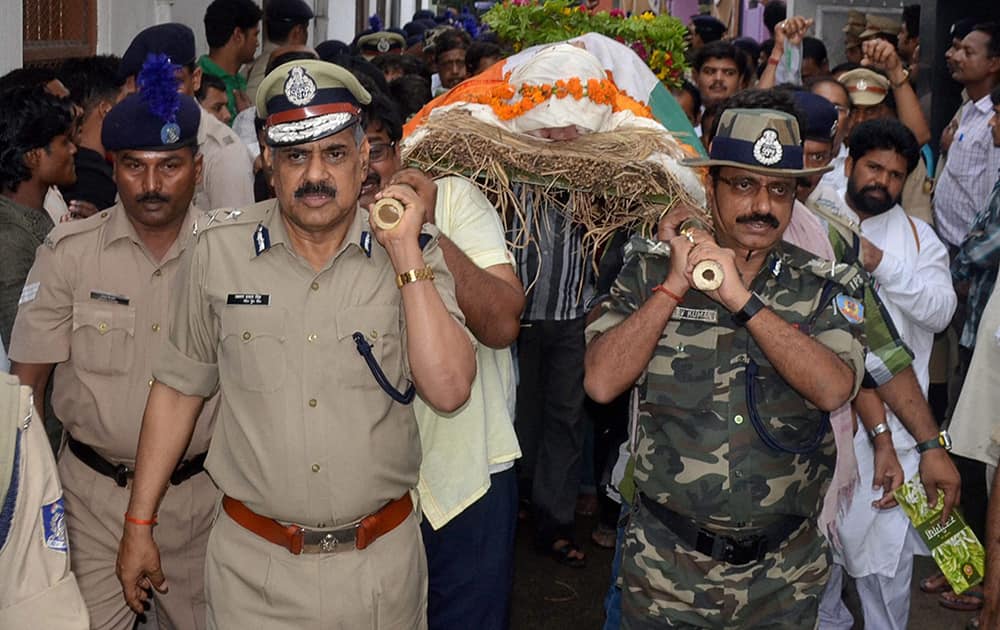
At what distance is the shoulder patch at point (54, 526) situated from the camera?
2545 millimetres

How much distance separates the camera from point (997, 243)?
5934 mm

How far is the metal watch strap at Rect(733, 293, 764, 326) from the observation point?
3.59 meters

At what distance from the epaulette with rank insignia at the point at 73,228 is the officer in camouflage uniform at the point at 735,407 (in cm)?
184

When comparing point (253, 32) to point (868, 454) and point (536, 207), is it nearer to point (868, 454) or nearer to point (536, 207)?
point (536, 207)

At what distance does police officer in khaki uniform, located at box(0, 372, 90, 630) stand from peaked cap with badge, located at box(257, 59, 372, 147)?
121 cm

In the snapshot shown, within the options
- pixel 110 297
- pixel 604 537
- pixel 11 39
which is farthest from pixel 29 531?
pixel 11 39

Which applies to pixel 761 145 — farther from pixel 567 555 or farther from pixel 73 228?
pixel 567 555

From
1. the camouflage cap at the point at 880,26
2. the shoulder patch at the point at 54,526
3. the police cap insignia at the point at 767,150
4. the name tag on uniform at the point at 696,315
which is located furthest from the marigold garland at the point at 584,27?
the camouflage cap at the point at 880,26

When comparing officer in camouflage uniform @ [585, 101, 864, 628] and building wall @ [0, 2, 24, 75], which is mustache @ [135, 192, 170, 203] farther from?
building wall @ [0, 2, 24, 75]

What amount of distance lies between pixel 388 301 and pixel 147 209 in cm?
128

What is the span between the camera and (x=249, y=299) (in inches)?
137

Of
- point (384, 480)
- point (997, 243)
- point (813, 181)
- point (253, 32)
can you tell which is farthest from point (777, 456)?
point (253, 32)

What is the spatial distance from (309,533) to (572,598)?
3.05 meters

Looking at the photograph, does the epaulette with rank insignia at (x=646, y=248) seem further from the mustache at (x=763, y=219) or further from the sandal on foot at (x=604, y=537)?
the sandal on foot at (x=604, y=537)
